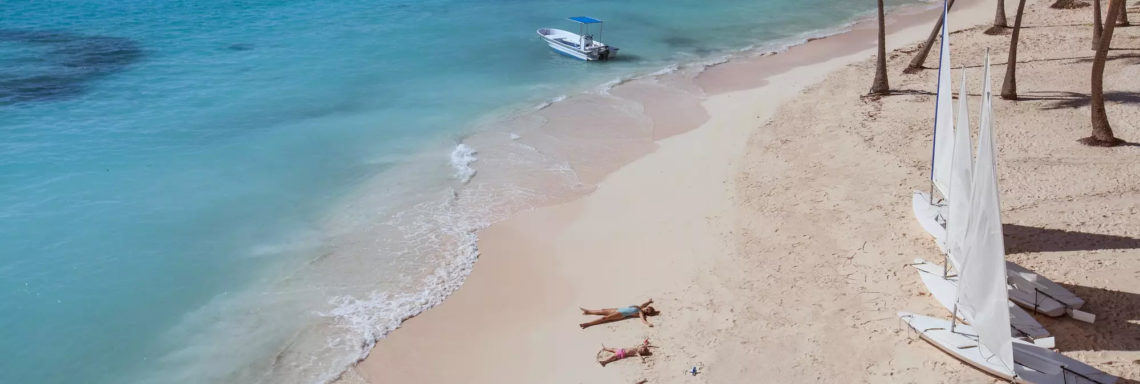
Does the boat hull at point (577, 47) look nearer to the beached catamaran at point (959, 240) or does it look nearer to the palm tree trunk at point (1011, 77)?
the palm tree trunk at point (1011, 77)

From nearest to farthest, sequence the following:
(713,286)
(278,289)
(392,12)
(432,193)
Result: 1. (713,286)
2. (278,289)
3. (432,193)
4. (392,12)

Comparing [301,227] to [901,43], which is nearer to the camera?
[301,227]

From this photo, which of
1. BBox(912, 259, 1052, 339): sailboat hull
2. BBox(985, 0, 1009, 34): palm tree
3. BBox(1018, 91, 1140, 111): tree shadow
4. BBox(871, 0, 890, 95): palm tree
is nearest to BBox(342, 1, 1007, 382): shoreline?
BBox(871, 0, 890, 95): palm tree

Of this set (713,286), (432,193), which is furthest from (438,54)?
(713,286)

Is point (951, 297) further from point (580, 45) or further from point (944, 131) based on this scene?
point (580, 45)

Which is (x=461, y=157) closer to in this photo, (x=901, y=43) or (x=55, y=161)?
(x=55, y=161)

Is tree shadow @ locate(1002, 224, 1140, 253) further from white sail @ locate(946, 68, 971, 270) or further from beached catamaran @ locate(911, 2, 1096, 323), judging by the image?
white sail @ locate(946, 68, 971, 270)

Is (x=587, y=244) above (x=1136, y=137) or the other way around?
the other way around
